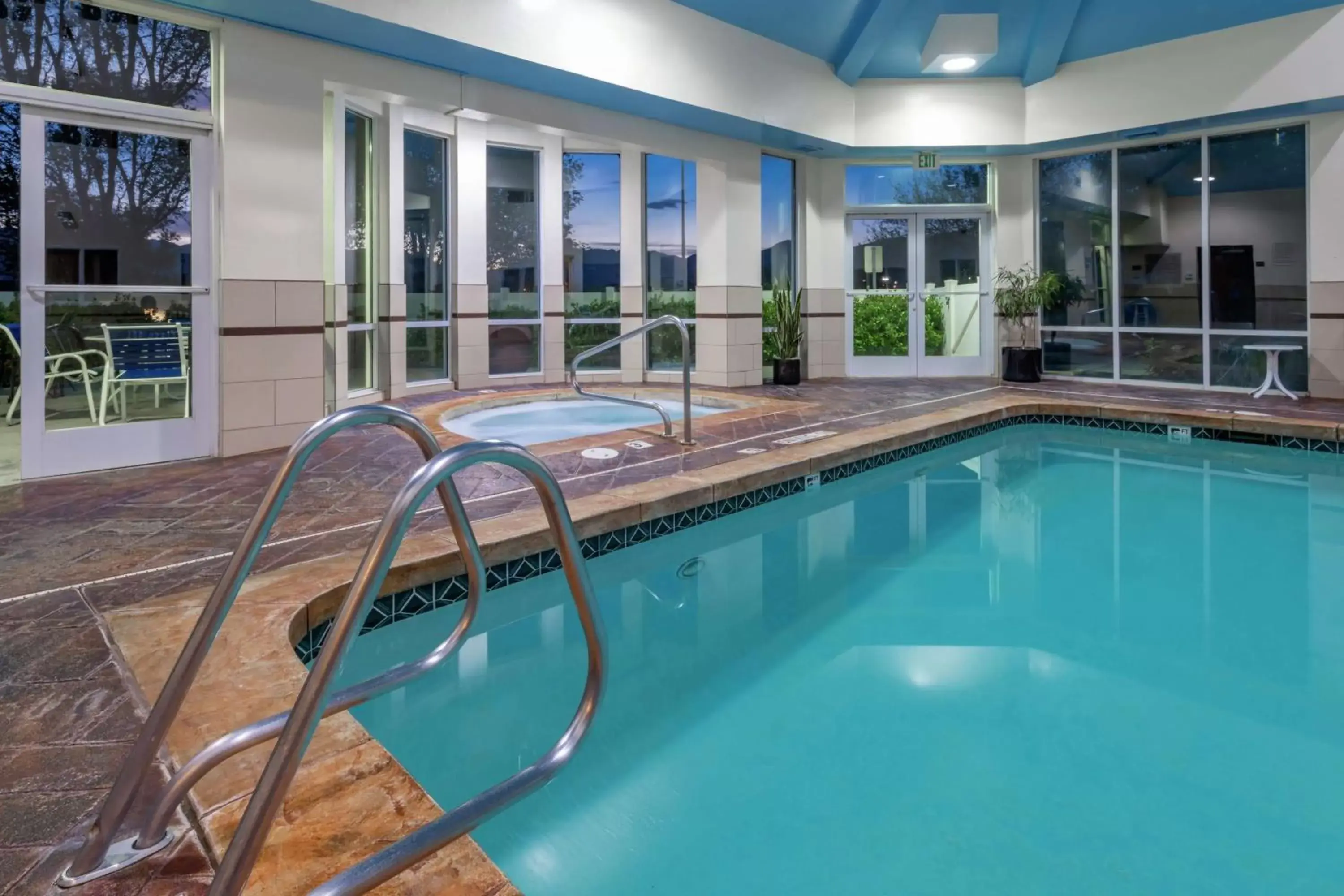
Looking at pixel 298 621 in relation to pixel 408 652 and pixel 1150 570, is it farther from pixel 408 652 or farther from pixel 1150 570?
pixel 1150 570

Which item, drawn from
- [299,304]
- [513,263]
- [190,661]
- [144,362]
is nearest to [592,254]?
[513,263]

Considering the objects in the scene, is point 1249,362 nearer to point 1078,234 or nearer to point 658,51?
point 1078,234

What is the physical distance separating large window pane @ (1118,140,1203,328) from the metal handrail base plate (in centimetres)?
1073

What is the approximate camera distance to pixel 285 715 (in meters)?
1.92

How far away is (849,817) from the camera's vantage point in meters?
2.23

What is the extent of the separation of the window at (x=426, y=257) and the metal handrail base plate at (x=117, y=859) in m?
8.18

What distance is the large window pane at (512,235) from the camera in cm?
1035

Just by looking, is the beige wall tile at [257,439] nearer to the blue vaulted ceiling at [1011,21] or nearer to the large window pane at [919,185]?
the blue vaulted ceiling at [1011,21]

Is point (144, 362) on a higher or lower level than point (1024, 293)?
lower

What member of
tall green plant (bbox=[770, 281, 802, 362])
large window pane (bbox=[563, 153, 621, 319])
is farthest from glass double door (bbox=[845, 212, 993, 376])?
large window pane (bbox=[563, 153, 621, 319])

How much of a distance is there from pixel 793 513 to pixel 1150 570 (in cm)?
189

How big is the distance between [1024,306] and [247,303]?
8533mm

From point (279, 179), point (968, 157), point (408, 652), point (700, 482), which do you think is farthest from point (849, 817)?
point (968, 157)

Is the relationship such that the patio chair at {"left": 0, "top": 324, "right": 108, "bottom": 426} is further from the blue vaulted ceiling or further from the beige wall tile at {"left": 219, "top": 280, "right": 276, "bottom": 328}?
the blue vaulted ceiling
